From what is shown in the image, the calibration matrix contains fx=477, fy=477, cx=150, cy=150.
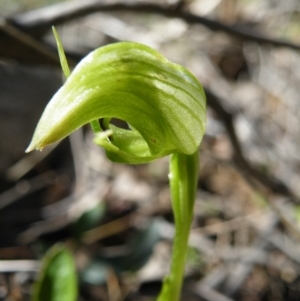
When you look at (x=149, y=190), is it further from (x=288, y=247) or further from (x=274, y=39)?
(x=274, y=39)

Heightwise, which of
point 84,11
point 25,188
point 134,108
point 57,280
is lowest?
point 25,188

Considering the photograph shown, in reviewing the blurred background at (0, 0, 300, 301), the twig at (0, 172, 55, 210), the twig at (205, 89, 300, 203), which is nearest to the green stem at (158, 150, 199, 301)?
the blurred background at (0, 0, 300, 301)

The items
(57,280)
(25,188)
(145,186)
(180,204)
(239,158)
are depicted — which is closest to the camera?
(180,204)

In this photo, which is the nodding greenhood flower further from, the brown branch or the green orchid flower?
the brown branch

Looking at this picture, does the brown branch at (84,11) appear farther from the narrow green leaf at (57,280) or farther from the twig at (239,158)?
the narrow green leaf at (57,280)

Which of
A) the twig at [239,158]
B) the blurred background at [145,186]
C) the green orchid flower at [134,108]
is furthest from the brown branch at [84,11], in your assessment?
the green orchid flower at [134,108]

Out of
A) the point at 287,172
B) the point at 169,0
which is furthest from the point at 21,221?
the point at 287,172

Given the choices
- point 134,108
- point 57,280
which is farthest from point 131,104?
point 57,280

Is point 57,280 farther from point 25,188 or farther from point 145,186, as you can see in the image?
point 145,186
